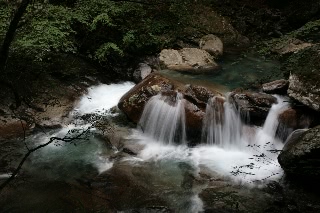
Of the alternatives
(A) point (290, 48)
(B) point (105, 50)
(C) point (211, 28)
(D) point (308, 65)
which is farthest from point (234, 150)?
(C) point (211, 28)

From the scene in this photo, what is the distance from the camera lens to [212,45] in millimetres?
12312

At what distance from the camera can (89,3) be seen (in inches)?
481

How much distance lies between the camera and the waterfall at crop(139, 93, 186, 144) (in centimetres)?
842

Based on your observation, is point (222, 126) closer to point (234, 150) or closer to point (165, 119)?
point (234, 150)

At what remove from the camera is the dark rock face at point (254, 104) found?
8219mm

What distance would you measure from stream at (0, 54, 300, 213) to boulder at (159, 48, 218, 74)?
0.84 metres

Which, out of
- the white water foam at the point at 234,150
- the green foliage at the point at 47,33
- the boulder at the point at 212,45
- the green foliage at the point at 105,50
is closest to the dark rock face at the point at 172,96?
the white water foam at the point at 234,150

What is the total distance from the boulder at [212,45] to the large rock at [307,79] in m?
3.99

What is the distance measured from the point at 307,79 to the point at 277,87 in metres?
1.01

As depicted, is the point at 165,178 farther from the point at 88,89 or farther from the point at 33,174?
the point at 88,89

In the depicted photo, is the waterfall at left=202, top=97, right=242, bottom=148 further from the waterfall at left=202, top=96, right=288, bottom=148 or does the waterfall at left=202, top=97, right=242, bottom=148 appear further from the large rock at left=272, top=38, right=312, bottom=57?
the large rock at left=272, top=38, right=312, bottom=57

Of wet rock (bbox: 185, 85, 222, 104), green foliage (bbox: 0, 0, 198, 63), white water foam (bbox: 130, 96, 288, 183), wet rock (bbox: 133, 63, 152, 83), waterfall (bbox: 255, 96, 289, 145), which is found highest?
green foliage (bbox: 0, 0, 198, 63)

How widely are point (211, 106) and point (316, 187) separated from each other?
3.05 metres

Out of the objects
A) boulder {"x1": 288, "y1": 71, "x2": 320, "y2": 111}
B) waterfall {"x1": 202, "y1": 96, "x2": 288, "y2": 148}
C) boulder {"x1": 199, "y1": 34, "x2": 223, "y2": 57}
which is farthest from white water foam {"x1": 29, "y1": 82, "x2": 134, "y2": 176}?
boulder {"x1": 288, "y1": 71, "x2": 320, "y2": 111}
